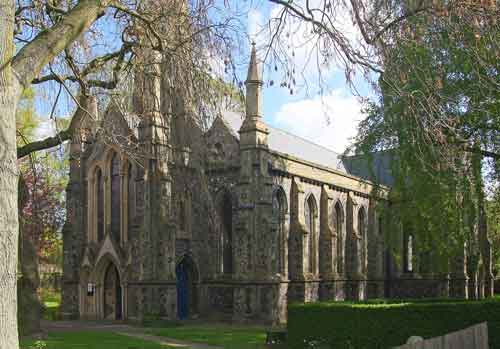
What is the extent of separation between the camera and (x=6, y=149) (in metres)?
7.09

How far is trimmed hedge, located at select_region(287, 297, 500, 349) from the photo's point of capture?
54.3ft

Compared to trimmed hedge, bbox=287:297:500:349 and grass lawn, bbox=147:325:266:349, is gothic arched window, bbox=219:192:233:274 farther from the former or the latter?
trimmed hedge, bbox=287:297:500:349

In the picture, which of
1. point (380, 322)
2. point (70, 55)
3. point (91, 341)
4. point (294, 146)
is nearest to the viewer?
point (70, 55)

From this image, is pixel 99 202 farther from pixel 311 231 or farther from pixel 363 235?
pixel 363 235

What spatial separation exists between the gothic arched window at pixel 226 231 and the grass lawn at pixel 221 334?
4591 mm

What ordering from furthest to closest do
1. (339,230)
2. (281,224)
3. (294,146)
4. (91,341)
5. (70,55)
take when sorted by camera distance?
1. (294,146)
2. (339,230)
3. (281,224)
4. (91,341)
5. (70,55)

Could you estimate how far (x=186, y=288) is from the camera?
3169 cm

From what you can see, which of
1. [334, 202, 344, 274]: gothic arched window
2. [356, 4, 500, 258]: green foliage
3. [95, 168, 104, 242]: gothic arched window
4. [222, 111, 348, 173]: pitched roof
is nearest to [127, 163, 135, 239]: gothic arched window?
[95, 168, 104, 242]: gothic arched window

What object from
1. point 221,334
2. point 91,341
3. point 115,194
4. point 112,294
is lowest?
point 221,334

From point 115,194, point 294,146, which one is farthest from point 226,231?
point 294,146

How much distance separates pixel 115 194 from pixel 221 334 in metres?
11.3

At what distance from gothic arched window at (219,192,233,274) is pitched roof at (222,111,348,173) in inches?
142

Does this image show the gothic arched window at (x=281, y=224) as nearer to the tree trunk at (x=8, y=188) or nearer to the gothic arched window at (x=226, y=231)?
the gothic arched window at (x=226, y=231)

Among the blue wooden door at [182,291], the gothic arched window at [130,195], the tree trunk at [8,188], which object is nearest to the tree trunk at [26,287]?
the gothic arched window at [130,195]
